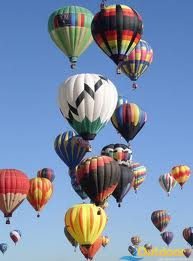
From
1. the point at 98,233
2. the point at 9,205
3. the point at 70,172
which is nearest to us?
the point at 98,233

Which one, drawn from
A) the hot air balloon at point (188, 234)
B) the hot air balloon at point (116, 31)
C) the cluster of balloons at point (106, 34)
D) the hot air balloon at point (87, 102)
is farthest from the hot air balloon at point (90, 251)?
the hot air balloon at point (188, 234)

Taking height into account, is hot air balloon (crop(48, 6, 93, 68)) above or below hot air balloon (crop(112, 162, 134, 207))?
above

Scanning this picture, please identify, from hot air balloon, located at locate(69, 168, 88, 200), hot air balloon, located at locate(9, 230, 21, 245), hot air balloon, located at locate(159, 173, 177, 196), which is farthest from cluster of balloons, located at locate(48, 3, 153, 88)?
hot air balloon, located at locate(9, 230, 21, 245)

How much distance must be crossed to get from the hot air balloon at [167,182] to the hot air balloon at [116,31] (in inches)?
1225

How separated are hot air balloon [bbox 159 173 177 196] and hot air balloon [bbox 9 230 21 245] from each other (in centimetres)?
2122

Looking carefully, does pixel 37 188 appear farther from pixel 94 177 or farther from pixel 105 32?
pixel 105 32

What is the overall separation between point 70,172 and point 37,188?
3.08 m

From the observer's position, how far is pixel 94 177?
3969cm

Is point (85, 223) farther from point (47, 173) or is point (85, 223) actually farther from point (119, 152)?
point (47, 173)

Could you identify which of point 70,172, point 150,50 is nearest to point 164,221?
point 70,172

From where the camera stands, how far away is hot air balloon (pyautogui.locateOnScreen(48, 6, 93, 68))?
4428 centimetres

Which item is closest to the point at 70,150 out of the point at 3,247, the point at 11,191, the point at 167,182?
the point at 11,191

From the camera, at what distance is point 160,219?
235ft

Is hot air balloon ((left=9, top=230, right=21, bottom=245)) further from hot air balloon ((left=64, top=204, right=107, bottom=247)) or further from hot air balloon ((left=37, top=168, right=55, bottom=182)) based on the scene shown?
hot air balloon ((left=64, top=204, right=107, bottom=247))
